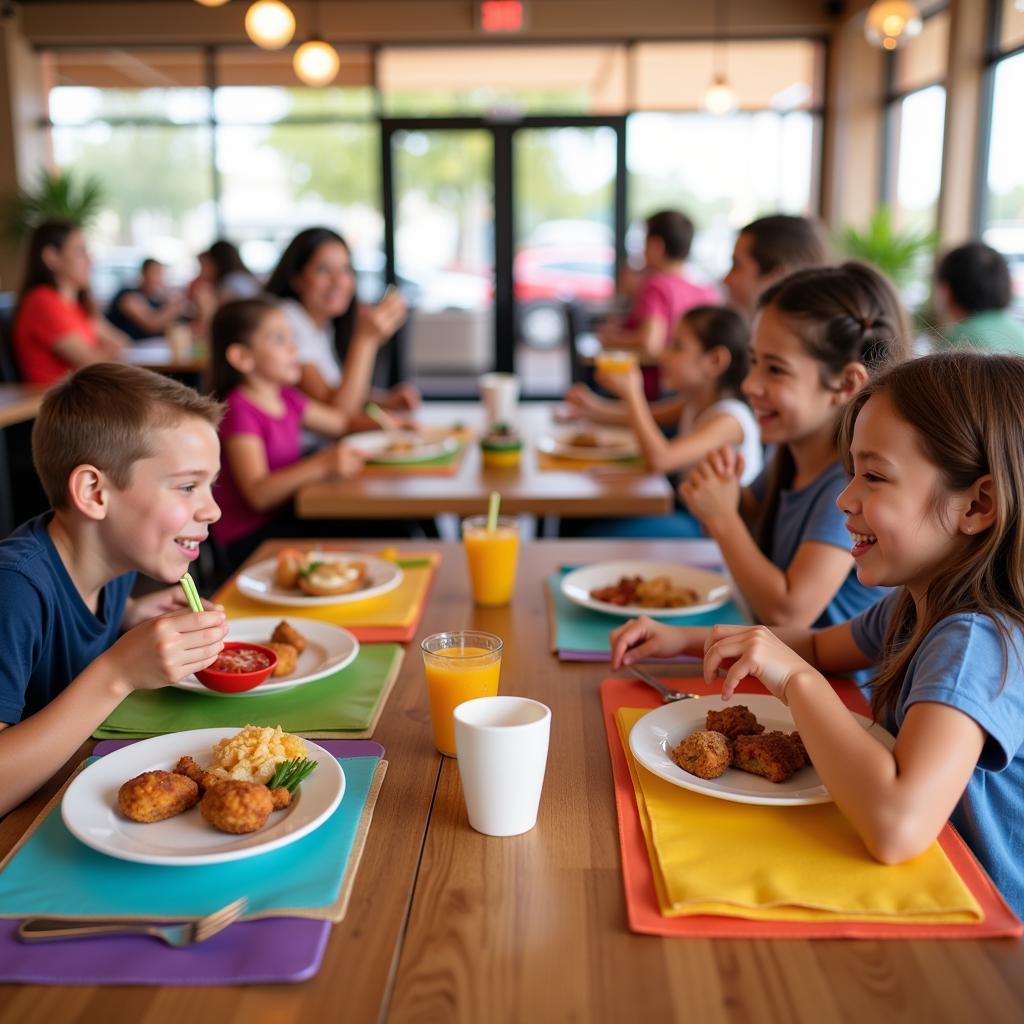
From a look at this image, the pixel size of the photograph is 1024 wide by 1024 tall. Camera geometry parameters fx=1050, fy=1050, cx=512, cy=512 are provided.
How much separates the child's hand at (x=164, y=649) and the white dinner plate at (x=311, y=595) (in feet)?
1.73

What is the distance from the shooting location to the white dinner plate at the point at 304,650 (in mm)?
1375

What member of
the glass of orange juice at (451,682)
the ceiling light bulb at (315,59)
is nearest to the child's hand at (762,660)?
the glass of orange juice at (451,682)

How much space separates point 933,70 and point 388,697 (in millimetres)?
7007

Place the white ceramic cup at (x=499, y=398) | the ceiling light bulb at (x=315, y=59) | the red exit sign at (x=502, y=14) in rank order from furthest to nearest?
the red exit sign at (x=502, y=14) < the ceiling light bulb at (x=315, y=59) < the white ceramic cup at (x=499, y=398)

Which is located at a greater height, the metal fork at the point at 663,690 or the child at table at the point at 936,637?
the child at table at the point at 936,637

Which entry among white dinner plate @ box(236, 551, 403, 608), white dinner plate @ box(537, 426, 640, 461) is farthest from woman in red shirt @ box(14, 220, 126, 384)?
white dinner plate @ box(236, 551, 403, 608)

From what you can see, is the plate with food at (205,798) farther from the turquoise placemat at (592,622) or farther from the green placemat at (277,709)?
the turquoise placemat at (592,622)

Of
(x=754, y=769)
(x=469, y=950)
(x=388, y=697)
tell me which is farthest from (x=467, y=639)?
(x=469, y=950)

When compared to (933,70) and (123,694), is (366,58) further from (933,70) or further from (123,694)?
(123,694)

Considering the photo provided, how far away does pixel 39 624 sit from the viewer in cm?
137

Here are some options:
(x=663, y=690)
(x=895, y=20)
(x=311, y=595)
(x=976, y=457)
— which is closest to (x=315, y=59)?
(x=895, y=20)

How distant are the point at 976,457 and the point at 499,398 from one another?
8.15 feet

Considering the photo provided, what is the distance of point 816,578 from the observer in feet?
5.57

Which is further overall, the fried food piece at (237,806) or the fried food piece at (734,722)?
the fried food piece at (734,722)
